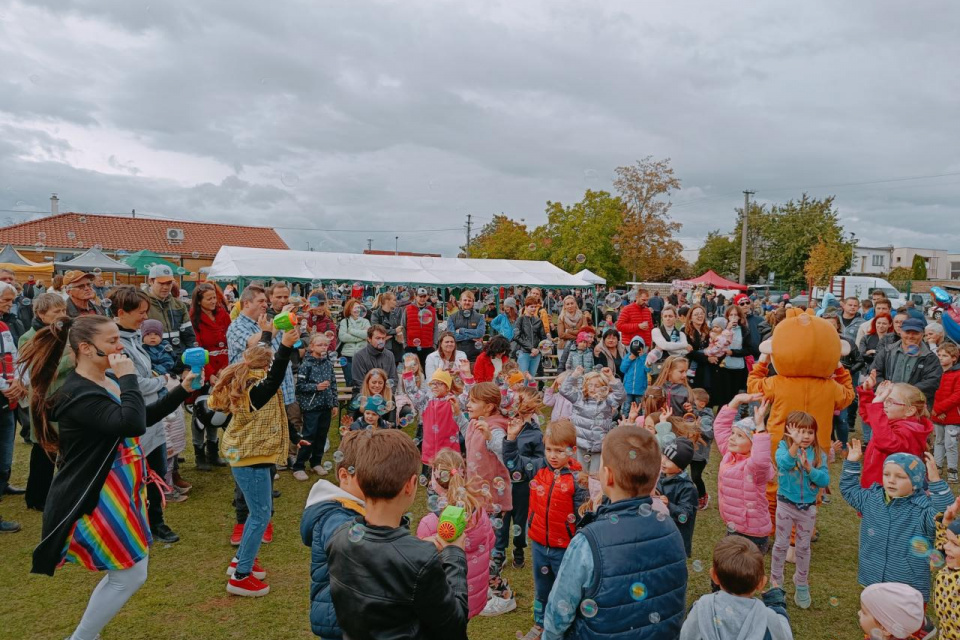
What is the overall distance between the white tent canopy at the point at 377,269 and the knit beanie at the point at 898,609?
15262 mm

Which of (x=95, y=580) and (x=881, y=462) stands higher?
(x=881, y=462)

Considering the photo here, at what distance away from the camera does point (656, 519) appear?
2.15 meters

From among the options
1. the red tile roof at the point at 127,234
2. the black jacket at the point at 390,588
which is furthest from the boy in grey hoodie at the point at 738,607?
the red tile roof at the point at 127,234

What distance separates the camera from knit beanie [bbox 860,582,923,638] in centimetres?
237

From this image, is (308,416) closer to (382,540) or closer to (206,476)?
(206,476)

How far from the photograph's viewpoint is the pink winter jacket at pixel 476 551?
292 cm

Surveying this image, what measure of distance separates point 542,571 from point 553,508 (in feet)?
1.28

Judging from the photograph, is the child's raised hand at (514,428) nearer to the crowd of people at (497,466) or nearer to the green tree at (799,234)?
the crowd of people at (497,466)

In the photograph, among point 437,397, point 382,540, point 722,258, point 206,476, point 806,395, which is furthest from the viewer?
point 722,258

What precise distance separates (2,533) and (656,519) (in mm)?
5635

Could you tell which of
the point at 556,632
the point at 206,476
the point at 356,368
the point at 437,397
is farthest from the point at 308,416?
the point at 556,632

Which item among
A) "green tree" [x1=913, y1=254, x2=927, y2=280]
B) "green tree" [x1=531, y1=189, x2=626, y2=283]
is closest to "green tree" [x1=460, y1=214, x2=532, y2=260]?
"green tree" [x1=531, y1=189, x2=626, y2=283]

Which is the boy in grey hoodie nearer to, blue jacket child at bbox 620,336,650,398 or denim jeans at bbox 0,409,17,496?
blue jacket child at bbox 620,336,650,398

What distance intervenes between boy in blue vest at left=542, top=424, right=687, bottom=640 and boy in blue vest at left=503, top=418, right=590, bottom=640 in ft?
3.67
